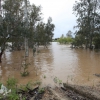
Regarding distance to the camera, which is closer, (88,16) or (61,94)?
(61,94)

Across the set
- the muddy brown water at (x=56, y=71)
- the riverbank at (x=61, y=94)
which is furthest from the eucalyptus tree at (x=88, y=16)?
the riverbank at (x=61, y=94)

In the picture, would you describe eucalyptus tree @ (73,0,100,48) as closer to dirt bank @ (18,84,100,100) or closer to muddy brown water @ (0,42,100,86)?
muddy brown water @ (0,42,100,86)

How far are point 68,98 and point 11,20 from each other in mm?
7339

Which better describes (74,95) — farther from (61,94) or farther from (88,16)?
(88,16)

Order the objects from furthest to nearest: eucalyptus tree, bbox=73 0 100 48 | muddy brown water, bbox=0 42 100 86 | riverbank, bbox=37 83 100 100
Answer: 1. eucalyptus tree, bbox=73 0 100 48
2. muddy brown water, bbox=0 42 100 86
3. riverbank, bbox=37 83 100 100

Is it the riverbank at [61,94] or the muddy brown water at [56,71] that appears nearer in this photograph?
the riverbank at [61,94]

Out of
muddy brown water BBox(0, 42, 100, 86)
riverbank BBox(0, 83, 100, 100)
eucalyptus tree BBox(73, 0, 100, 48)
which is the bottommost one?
muddy brown water BBox(0, 42, 100, 86)

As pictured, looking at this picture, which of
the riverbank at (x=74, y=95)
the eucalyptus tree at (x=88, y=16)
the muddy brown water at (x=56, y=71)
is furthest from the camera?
the eucalyptus tree at (x=88, y=16)

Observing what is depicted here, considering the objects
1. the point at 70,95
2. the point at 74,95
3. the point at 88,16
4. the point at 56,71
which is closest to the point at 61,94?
the point at 70,95

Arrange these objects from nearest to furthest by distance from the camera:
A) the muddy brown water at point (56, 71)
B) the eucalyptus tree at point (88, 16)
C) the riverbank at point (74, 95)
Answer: the riverbank at point (74, 95)
the muddy brown water at point (56, 71)
the eucalyptus tree at point (88, 16)

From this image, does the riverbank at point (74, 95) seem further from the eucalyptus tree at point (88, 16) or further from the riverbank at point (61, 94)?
the eucalyptus tree at point (88, 16)

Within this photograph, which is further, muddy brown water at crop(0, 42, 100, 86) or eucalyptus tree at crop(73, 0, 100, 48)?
eucalyptus tree at crop(73, 0, 100, 48)

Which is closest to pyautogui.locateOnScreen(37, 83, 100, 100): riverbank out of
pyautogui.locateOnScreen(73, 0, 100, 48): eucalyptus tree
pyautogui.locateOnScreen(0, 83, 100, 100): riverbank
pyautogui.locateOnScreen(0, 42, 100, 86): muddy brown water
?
pyautogui.locateOnScreen(0, 83, 100, 100): riverbank

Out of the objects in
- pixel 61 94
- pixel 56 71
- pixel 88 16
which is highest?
pixel 88 16
